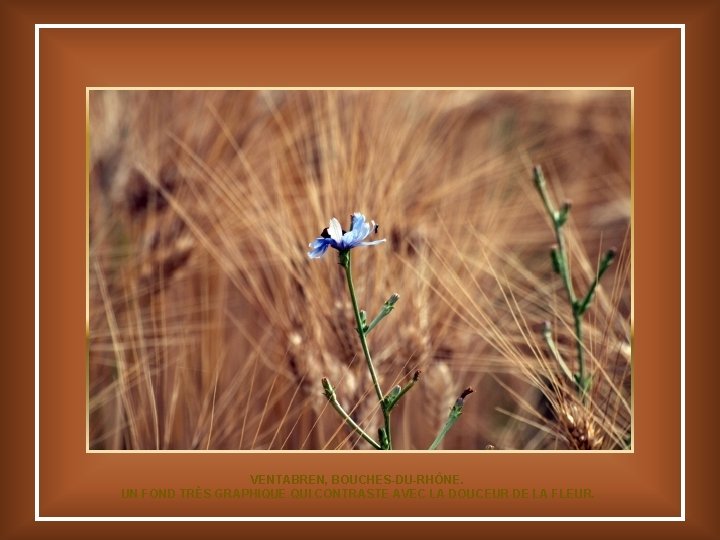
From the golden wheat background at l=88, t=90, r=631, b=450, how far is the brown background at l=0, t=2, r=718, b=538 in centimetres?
5

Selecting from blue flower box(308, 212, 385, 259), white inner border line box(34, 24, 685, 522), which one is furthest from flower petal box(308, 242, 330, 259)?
white inner border line box(34, 24, 685, 522)

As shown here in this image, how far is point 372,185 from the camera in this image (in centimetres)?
138

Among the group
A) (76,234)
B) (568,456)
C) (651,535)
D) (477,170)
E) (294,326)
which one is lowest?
(651,535)

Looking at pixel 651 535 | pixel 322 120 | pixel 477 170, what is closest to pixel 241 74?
pixel 322 120

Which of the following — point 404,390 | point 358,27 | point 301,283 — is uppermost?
point 358,27

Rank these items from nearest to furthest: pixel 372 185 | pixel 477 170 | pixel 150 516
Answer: pixel 150 516, pixel 372 185, pixel 477 170

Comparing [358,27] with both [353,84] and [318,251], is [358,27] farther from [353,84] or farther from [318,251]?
[318,251]

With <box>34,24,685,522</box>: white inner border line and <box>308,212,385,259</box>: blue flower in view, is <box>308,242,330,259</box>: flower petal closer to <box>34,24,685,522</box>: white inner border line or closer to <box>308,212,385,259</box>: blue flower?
<box>308,212,385,259</box>: blue flower

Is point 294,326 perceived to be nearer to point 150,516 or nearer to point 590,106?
point 150,516

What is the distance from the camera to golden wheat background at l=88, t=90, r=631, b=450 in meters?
1.27

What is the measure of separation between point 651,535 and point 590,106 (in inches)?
38.0

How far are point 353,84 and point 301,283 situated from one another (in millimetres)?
319

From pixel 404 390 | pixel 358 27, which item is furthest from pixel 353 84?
pixel 404 390

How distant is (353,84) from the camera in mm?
1315
